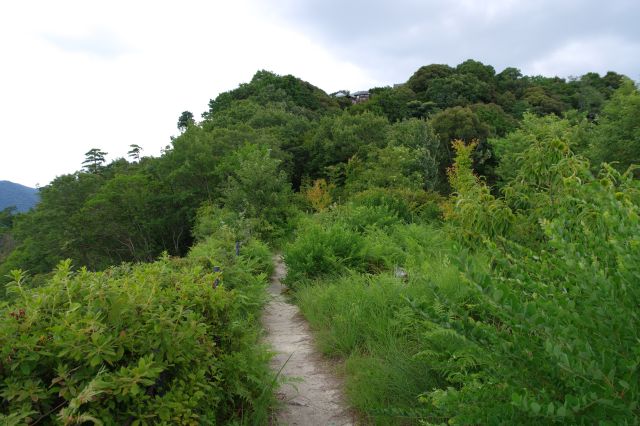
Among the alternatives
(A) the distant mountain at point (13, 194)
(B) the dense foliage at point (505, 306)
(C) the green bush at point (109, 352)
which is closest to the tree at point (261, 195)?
(B) the dense foliage at point (505, 306)

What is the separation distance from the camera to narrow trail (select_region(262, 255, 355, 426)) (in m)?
3.63

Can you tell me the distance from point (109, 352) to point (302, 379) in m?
2.11

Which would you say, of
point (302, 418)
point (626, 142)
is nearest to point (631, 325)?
point (302, 418)

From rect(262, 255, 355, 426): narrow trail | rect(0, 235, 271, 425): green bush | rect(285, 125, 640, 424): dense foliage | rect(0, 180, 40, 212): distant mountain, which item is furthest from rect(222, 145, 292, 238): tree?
rect(0, 180, 40, 212): distant mountain

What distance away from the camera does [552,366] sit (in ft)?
5.13

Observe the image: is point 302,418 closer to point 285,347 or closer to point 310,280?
point 285,347

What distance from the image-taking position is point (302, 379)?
3.93 meters

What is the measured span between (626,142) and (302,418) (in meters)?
21.5

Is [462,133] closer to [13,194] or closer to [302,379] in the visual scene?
[302,379]

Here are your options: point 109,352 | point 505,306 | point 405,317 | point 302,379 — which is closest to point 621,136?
point 405,317

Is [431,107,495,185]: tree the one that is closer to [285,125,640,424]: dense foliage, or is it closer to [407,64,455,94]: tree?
[285,125,640,424]: dense foliage

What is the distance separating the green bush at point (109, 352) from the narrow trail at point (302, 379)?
740mm

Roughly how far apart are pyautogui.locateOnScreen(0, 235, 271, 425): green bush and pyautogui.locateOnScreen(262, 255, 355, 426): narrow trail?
0.74m

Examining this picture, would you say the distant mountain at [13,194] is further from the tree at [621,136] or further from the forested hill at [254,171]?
the tree at [621,136]
